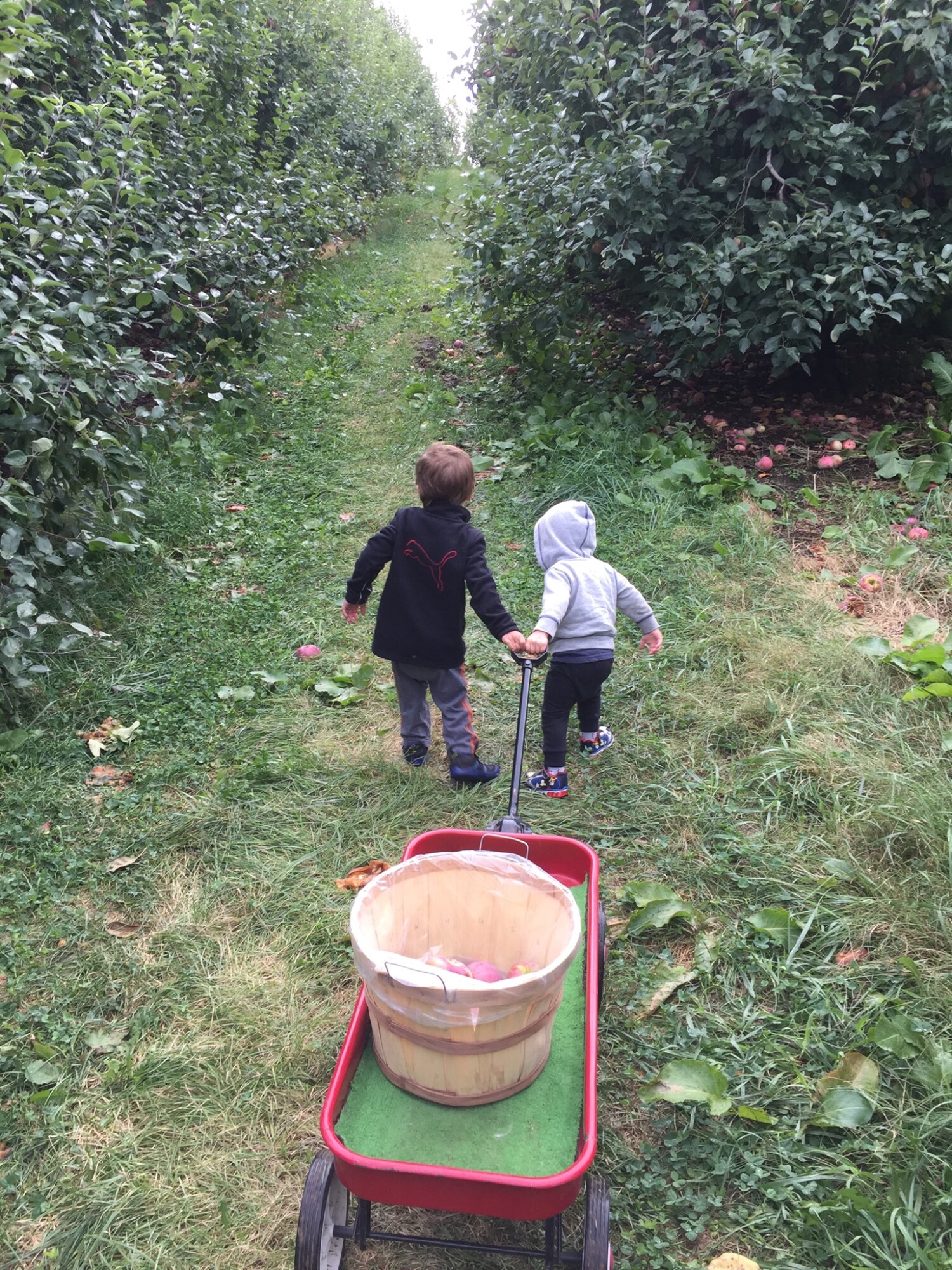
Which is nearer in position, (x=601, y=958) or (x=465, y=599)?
(x=601, y=958)

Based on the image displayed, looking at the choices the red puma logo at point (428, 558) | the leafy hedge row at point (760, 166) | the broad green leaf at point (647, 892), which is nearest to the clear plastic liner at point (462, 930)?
the broad green leaf at point (647, 892)

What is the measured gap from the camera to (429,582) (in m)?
3.20

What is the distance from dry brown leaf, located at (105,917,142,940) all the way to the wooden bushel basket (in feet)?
3.99

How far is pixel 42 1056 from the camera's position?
7.52ft

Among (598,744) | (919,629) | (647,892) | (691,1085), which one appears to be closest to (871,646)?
(919,629)

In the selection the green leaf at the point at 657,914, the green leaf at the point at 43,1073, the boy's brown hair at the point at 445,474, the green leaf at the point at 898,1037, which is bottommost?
the green leaf at the point at 43,1073

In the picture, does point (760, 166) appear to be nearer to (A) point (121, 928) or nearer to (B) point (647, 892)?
(B) point (647, 892)

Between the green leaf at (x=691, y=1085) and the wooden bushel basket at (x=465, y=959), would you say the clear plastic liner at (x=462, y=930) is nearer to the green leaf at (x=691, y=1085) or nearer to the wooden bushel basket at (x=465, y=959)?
the wooden bushel basket at (x=465, y=959)

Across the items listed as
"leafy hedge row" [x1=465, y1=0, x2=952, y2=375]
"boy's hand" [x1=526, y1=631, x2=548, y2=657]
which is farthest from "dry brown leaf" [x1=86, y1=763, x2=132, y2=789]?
Result: "leafy hedge row" [x1=465, y1=0, x2=952, y2=375]

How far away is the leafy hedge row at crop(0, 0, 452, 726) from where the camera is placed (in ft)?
11.3

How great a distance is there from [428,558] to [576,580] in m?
0.58

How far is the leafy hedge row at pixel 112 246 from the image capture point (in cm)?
344

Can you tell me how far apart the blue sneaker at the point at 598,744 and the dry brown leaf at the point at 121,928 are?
1.86 metres

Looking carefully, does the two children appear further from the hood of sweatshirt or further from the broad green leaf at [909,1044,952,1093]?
the broad green leaf at [909,1044,952,1093]
